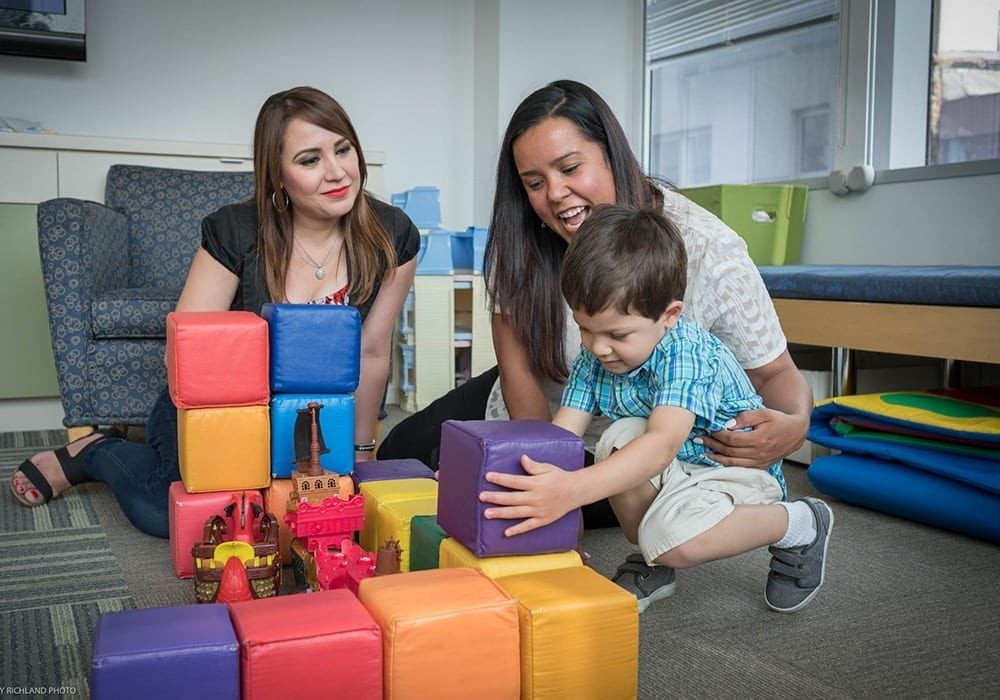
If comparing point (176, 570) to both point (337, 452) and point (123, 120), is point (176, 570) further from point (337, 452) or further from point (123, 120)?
point (123, 120)

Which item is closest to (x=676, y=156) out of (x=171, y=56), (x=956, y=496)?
(x=171, y=56)

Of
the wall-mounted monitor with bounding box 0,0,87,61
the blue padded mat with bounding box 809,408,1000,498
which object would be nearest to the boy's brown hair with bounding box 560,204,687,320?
the blue padded mat with bounding box 809,408,1000,498

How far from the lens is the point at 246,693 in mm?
897

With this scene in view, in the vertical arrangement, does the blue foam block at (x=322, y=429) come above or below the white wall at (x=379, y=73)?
below

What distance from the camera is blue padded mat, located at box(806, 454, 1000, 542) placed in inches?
71.3

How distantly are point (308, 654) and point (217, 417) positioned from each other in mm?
641

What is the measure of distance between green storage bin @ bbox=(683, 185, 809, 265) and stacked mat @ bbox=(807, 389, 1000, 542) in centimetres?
87

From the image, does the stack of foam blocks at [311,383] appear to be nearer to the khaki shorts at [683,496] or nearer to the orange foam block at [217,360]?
the orange foam block at [217,360]

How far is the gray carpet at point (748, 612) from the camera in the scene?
1.20 metres

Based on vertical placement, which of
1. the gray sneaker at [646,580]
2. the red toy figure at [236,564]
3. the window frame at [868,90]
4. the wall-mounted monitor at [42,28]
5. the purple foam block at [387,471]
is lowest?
the gray sneaker at [646,580]

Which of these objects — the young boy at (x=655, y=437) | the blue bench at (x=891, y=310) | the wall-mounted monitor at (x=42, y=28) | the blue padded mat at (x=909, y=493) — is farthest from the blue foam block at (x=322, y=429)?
the wall-mounted monitor at (x=42, y=28)

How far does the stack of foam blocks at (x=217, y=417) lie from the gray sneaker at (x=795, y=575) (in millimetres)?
800

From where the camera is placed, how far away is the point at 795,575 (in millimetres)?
1427

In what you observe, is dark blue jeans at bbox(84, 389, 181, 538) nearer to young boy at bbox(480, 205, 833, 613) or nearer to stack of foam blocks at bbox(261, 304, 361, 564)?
stack of foam blocks at bbox(261, 304, 361, 564)
